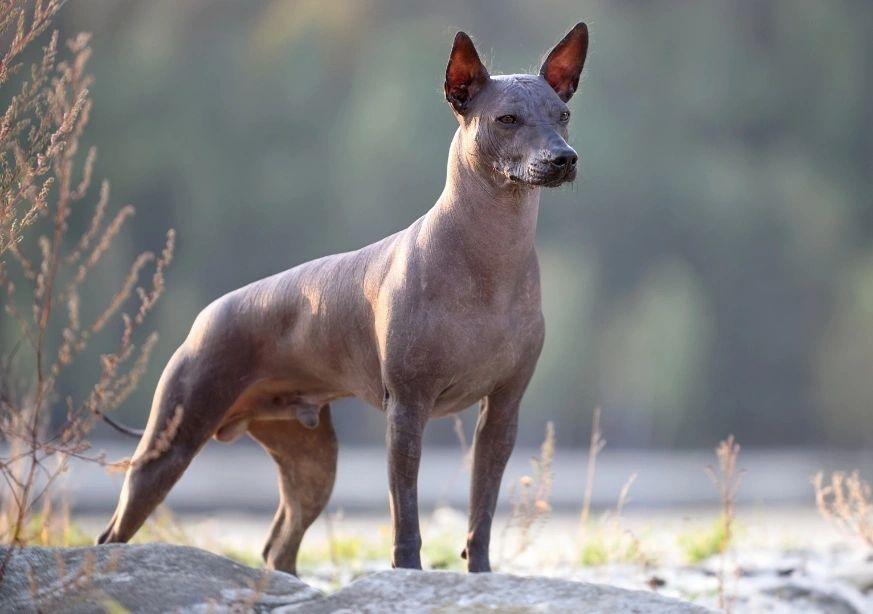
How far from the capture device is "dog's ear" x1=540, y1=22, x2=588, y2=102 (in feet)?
12.7

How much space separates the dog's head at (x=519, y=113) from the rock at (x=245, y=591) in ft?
3.73

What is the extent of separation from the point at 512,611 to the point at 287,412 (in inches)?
63.6

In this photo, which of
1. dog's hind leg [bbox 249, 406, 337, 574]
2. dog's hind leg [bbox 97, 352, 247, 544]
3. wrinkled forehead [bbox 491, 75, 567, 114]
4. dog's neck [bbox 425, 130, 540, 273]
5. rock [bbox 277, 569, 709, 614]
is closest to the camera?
rock [bbox 277, 569, 709, 614]

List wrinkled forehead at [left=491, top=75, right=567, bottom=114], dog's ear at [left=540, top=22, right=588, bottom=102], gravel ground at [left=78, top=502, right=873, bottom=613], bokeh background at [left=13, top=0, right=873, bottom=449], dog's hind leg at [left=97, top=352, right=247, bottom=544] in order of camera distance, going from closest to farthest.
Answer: wrinkled forehead at [left=491, top=75, right=567, bottom=114]
dog's ear at [left=540, top=22, right=588, bottom=102]
dog's hind leg at [left=97, top=352, right=247, bottom=544]
gravel ground at [left=78, top=502, right=873, bottom=613]
bokeh background at [left=13, top=0, right=873, bottom=449]

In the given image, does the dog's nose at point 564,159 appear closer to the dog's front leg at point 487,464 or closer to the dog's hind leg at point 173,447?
the dog's front leg at point 487,464

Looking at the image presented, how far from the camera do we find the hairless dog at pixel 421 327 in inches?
144

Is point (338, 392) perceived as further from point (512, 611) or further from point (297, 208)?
point (297, 208)

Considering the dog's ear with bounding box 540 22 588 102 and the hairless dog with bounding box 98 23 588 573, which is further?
the dog's ear with bounding box 540 22 588 102

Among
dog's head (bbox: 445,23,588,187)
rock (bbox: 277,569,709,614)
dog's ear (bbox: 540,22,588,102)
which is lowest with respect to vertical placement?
rock (bbox: 277,569,709,614)

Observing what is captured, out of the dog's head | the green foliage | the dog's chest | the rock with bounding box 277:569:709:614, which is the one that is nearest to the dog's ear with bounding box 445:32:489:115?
the dog's head

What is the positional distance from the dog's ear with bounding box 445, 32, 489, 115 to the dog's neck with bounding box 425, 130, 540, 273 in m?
0.13

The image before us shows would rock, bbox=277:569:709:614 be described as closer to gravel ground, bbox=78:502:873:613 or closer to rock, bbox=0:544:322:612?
rock, bbox=0:544:322:612

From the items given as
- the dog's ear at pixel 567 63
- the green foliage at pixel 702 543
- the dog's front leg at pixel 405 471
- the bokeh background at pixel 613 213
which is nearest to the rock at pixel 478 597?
the dog's front leg at pixel 405 471

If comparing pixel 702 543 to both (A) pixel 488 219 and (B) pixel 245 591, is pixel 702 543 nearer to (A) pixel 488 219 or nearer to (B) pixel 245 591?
(A) pixel 488 219
